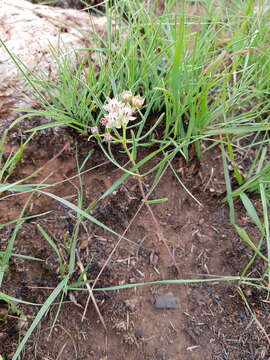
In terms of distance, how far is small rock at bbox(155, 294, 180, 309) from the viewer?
1.11 metres

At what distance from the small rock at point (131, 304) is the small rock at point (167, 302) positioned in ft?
0.23

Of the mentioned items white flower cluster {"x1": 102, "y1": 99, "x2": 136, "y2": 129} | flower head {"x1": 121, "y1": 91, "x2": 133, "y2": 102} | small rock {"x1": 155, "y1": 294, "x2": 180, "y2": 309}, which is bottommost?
small rock {"x1": 155, "y1": 294, "x2": 180, "y2": 309}

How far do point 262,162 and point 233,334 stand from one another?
63cm

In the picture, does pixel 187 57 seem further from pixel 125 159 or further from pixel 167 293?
pixel 167 293

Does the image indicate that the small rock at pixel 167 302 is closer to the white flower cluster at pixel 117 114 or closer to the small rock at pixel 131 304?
the small rock at pixel 131 304

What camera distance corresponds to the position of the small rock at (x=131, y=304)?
1.10 meters

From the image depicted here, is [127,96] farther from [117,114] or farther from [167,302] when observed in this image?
[167,302]

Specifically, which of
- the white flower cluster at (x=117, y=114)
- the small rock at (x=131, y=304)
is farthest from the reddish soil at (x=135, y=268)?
the white flower cluster at (x=117, y=114)

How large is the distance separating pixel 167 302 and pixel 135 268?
154 mm

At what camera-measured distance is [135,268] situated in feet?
3.80

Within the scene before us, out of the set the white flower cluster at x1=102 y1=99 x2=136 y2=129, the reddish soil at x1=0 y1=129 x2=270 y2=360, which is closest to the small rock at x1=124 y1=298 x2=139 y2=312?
the reddish soil at x1=0 y1=129 x2=270 y2=360

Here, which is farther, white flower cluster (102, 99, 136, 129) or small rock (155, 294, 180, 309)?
small rock (155, 294, 180, 309)

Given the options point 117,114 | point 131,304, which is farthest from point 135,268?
point 117,114

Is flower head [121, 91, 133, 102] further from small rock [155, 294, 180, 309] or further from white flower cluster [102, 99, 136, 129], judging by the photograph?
small rock [155, 294, 180, 309]
